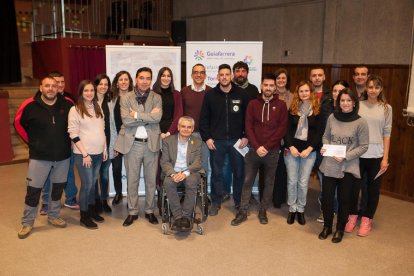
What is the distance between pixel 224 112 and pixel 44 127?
1.72 m

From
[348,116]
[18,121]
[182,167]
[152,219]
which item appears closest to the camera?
[348,116]

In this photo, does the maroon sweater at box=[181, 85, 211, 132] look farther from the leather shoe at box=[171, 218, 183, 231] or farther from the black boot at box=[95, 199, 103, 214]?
the black boot at box=[95, 199, 103, 214]

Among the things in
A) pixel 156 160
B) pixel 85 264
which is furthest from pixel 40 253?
pixel 156 160

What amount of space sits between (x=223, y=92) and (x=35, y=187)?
2.01 meters

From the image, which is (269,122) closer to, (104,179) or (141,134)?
(141,134)

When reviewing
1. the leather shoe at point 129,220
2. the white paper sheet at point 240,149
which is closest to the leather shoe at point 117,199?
the leather shoe at point 129,220

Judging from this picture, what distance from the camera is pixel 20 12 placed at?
9516mm

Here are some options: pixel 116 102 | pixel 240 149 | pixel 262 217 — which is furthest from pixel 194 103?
pixel 262 217

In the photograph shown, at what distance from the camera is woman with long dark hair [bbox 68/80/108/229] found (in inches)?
137

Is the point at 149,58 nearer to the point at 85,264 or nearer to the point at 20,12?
the point at 85,264

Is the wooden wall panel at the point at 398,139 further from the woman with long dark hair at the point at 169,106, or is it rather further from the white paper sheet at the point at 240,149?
the woman with long dark hair at the point at 169,106

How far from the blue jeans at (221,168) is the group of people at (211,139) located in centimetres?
1

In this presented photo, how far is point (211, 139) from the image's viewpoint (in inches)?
158

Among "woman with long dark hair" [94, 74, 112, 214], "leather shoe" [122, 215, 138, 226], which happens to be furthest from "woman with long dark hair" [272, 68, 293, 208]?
"woman with long dark hair" [94, 74, 112, 214]
